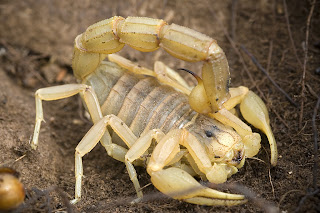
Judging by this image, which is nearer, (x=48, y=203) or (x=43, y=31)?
(x=48, y=203)

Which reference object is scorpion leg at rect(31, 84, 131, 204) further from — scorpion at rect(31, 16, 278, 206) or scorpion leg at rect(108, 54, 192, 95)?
scorpion leg at rect(108, 54, 192, 95)

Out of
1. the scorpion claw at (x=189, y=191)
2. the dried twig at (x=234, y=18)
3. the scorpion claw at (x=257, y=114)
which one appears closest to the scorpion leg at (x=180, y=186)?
the scorpion claw at (x=189, y=191)

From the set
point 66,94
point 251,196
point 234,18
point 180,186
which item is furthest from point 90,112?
point 234,18

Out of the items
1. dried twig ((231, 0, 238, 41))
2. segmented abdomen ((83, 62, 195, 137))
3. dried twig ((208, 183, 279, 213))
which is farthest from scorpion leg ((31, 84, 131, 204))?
dried twig ((231, 0, 238, 41))

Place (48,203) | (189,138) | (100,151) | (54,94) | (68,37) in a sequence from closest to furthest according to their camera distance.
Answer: (48,203), (189,138), (54,94), (100,151), (68,37)

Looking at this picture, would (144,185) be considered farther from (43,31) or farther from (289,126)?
(43,31)

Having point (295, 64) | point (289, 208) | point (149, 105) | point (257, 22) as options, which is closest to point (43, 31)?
point (149, 105)

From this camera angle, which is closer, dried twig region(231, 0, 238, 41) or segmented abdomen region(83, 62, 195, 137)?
segmented abdomen region(83, 62, 195, 137)
